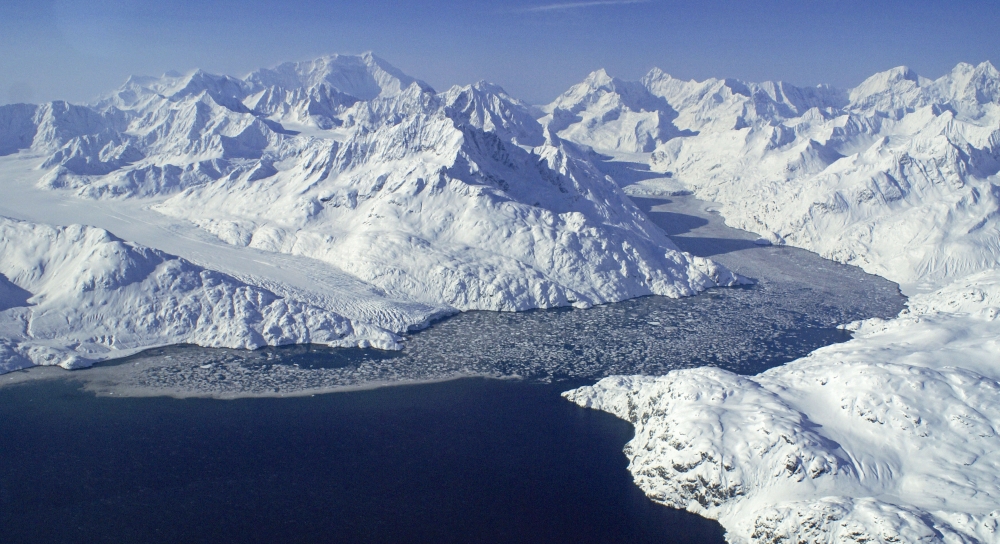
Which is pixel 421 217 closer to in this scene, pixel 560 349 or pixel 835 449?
pixel 560 349

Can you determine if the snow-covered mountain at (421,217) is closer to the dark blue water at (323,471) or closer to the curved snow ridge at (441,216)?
the curved snow ridge at (441,216)

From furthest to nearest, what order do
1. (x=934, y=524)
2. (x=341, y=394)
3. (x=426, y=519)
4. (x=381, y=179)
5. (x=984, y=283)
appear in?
(x=381, y=179) → (x=984, y=283) → (x=341, y=394) → (x=426, y=519) → (x=934, y=524)

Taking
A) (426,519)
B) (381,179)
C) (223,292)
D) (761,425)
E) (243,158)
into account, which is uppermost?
(243,158)

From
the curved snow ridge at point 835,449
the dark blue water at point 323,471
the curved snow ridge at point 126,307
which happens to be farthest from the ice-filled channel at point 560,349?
the curved snow ridge at point 835,449

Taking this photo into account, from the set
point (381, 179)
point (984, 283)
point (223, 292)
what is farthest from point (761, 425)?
point (381, 179)

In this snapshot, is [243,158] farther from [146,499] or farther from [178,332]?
[146,499]

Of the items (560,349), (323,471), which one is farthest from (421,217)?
(323,471)
